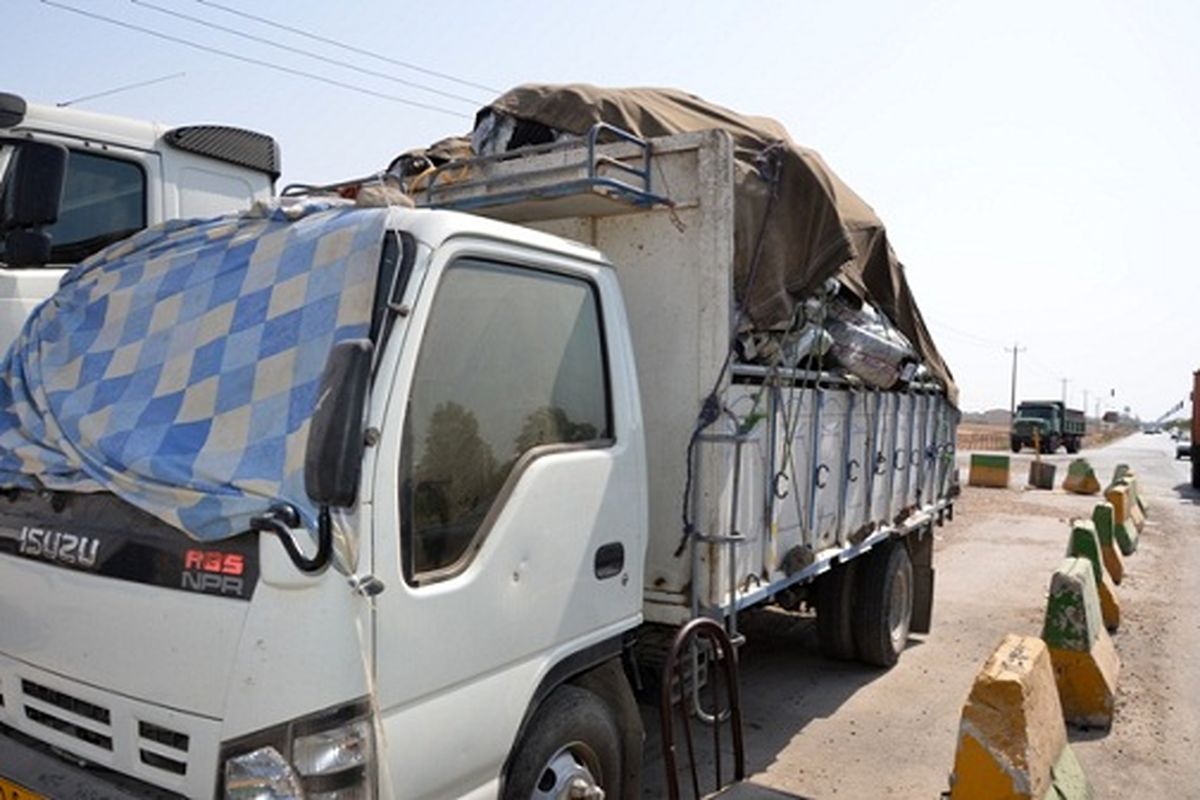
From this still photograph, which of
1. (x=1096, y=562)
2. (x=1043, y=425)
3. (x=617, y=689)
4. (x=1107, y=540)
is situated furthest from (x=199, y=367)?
(x=1043, y=425)

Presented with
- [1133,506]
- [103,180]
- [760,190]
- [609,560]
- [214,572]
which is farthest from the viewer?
[1133,506]

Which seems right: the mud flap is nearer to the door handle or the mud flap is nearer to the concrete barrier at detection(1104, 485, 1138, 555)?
the door handle

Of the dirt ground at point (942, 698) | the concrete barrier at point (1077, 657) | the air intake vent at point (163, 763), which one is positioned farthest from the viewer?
the concrete barrier at point (1077, 657)

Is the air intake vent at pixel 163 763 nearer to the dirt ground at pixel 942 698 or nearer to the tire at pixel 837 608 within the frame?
the dirt ground at pixel 942 698

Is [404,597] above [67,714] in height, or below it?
above

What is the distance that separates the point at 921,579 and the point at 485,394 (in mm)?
5597

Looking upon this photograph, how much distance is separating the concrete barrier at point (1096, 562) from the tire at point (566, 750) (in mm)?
5609

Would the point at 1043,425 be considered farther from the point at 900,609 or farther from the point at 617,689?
the point at 617,689

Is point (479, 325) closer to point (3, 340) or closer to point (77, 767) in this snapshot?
point (77, 767)

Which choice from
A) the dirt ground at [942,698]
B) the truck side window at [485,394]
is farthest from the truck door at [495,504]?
the dirt ground at [942,698]

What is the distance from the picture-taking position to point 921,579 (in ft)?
23.6

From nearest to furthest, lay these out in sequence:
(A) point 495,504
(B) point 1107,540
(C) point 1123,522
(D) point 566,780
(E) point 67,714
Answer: (E) point 67,714
(A) point 495,504
(D) point 566,780
(B) point 1107,540
(C) point 1123,522

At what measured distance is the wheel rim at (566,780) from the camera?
2762 millimetres

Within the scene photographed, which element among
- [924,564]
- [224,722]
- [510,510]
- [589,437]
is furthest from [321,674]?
[924,564]
